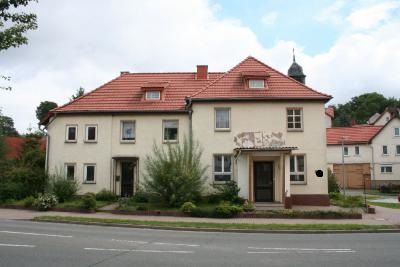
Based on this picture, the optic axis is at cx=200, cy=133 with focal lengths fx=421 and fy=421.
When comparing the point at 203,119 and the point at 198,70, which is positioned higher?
the point at 198,70

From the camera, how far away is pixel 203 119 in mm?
26047

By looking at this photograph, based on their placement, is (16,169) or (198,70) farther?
(198,70)

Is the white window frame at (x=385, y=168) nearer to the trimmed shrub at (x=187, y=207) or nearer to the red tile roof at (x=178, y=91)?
the red tile roof at (x=178, y=91)

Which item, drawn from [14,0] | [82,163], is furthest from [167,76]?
[14,0]

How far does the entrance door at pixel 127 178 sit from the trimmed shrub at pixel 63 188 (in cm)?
341

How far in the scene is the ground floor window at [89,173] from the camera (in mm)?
27469

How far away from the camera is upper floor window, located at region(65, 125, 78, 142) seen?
91.8ft

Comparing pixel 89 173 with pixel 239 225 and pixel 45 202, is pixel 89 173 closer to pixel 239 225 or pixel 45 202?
pixel 45 202

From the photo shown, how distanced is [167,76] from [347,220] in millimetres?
17454

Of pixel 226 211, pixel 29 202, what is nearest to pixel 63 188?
pixel 29 202

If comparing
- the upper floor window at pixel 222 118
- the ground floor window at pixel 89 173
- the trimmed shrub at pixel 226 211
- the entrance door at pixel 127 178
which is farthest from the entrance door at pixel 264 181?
the ground floor window at pixel 89 173

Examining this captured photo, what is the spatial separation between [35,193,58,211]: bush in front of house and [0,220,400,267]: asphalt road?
6913 mm

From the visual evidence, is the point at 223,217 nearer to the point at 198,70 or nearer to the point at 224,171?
the point at 224,171

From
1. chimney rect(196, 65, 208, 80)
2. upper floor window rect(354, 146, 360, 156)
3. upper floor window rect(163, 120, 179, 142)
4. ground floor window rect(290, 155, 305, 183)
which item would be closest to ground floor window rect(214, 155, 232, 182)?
upper floor window rect(163, 120, 179, 142)
